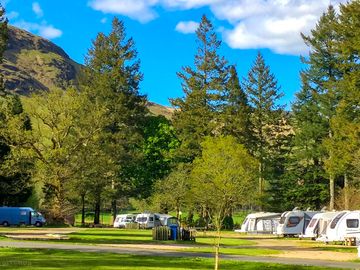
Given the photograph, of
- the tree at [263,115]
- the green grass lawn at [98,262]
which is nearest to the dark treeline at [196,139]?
the tree at [263,115]

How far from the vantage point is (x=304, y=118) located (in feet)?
207

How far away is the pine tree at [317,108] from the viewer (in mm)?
57719

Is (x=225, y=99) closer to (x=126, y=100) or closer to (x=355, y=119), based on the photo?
(x=126, y=100)

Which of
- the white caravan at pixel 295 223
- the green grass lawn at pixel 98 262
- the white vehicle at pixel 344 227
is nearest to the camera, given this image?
the green grass lawn at pixel 98 262

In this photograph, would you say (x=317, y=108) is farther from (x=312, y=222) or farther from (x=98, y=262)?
(x=98, y=262)

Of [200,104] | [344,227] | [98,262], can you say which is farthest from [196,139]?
[98,262]

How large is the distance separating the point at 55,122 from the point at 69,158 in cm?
322

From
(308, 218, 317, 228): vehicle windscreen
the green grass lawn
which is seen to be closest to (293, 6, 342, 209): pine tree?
(308, 218, 317, 228): vehicle windscreen

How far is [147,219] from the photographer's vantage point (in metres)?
58.0

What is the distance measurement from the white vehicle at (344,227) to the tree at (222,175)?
15343 mm

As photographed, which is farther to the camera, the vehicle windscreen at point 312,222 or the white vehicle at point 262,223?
the white vehicle at point 262,223

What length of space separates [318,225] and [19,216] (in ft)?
102

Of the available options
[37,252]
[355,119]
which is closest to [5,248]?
[37,252]

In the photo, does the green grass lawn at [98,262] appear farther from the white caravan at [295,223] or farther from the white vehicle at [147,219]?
the white vehicle at [147,219]
